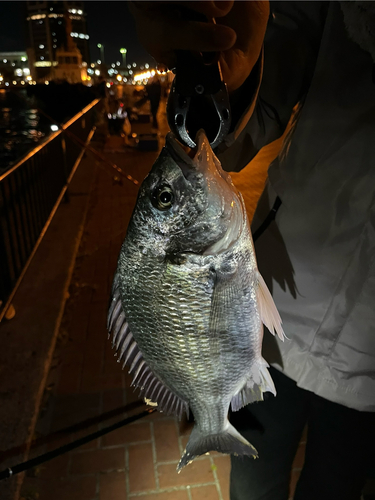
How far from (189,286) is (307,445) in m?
1.23

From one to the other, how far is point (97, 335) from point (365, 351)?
10.1ft

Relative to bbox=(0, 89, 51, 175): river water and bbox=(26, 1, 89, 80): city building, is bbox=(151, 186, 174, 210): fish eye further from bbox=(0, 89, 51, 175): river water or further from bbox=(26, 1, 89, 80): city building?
bbox=(26, 1, 89, 80): city building

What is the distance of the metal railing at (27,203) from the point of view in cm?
423

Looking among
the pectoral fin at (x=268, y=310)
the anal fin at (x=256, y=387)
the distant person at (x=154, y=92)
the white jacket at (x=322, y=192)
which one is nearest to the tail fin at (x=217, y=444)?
the anal fin at (x=256, y=387)

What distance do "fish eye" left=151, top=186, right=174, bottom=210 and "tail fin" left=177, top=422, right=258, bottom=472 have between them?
1069 mm

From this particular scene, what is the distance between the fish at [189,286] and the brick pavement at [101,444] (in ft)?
5.14

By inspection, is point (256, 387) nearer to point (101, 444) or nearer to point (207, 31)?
point (207, 31)

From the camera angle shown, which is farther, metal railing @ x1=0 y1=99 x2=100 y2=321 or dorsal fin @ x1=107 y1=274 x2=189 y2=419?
metal railing @ x1=0 y1=99 x2=100 y2=321

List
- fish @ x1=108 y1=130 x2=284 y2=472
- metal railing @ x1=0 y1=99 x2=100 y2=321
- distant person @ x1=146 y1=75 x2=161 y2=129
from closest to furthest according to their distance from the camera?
fish @ x1=108 y1=130 x2=284 y2=472 → metal railing @ x1=0 y1=99 x2=100 y2=321 → distant person @ x1=146 y1=75 x2=161 y2=129

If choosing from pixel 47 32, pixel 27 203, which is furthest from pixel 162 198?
pixel 47 32

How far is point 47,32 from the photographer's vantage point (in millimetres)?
98188

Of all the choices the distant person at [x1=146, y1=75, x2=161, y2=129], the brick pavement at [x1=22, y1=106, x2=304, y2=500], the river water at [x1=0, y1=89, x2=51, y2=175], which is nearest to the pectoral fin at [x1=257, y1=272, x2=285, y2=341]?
the brick pavement at [x1=22, y1=106, x2=304, y2=500]

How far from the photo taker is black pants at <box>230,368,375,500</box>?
173cm

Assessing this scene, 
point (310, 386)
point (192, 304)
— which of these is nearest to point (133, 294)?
point (192, 304)
